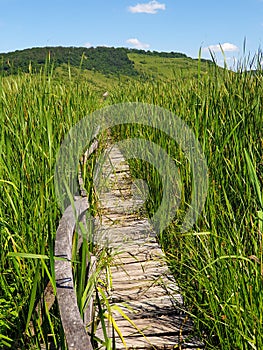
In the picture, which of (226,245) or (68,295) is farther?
(226,245)

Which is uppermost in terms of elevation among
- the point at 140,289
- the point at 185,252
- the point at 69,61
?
the point at 69,61

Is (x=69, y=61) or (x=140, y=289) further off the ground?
(x=69, y=61)

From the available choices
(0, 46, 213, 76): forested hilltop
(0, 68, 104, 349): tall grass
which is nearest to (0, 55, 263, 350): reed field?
(0, 68, 104, 349): tall grass

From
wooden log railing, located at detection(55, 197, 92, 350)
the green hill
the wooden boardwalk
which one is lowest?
the wooden boardwalk

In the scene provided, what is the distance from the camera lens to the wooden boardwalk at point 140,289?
68.3 inches

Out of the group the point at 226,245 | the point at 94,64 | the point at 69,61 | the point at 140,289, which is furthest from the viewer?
the point at 94,64

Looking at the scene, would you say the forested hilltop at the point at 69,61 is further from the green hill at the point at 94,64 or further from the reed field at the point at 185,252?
the reed field at the point at 185,252

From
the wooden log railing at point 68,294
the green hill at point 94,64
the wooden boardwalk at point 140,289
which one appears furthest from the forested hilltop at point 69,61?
the wooden log railing at point 68,294

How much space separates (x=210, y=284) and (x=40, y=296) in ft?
1.97

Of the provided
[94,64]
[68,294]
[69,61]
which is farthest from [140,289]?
[94,64]

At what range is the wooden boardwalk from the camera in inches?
68.3

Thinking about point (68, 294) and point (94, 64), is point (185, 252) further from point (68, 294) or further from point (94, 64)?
point (94, 64)

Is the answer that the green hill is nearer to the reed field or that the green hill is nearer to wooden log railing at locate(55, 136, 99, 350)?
the reed field

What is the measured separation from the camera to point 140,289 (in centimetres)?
211
